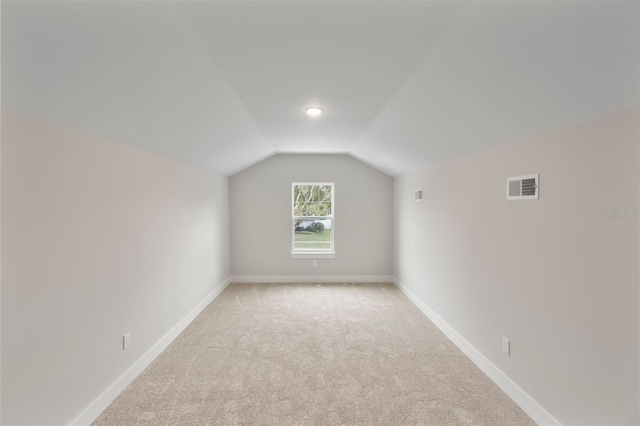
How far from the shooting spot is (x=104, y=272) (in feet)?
7.46

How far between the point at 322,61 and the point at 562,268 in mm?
1925

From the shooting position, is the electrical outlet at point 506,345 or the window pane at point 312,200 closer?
the electrical outlet at point 506,345

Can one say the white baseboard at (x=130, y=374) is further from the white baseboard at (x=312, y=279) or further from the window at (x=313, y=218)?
the window at (x=313, y=218)

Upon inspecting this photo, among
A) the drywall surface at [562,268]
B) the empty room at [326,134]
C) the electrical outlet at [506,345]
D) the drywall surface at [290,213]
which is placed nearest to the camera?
the empty room at [326,134]

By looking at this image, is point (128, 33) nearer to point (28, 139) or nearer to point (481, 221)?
point (28, 139)

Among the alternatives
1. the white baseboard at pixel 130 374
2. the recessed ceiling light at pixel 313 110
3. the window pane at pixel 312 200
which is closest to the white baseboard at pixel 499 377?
the recessed ceiling light at pixel 313 110

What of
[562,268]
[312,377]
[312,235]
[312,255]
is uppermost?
[562,268]

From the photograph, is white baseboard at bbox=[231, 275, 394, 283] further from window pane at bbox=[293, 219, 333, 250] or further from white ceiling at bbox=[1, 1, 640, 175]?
white ceiling at bbox=[1, 1, 640, 175]

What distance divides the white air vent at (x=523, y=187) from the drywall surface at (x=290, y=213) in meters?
3.46

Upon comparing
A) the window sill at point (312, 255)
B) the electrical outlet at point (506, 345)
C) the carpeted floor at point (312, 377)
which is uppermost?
the window sill at point (312, 255)

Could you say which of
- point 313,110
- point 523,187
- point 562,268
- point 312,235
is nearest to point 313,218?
point 312,235

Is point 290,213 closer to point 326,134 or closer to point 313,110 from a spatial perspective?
point 326,134

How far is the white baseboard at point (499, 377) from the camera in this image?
206cm

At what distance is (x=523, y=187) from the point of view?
7.33 feet
